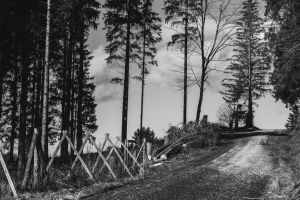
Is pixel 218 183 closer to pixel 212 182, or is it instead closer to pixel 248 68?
pixel 212 182

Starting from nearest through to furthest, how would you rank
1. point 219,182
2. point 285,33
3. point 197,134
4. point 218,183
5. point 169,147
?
point 218,183
point 219,182
point 285,33
point 169,147
point 197,134

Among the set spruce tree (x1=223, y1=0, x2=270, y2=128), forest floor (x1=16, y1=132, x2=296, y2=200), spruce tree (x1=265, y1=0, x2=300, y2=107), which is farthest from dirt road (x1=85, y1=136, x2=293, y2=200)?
spruce tree (x1=223, y1=0, x2=270, y2=128)

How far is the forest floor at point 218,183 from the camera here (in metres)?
9.19

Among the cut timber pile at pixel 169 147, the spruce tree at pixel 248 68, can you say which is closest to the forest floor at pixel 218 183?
the cut timber pile at pixel 169 147

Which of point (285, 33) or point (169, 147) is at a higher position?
point (285, 33)

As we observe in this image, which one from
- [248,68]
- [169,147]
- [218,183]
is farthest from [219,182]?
[248,68]

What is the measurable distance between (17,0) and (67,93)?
8646 millimetres

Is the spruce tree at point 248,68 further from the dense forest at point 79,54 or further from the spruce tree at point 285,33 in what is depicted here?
the spruce tree at point 285,33

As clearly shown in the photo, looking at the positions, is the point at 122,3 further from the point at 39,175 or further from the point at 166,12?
the point at 39,175

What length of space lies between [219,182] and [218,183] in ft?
0.44

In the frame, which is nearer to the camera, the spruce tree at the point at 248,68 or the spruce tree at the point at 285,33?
the spruce tree at the point at 285,33

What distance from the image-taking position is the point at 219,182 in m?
10.5

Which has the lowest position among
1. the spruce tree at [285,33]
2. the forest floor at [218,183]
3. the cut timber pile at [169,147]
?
the forest floor at [218,183]

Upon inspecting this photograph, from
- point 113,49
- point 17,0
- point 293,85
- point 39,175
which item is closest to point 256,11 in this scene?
point 293,85
